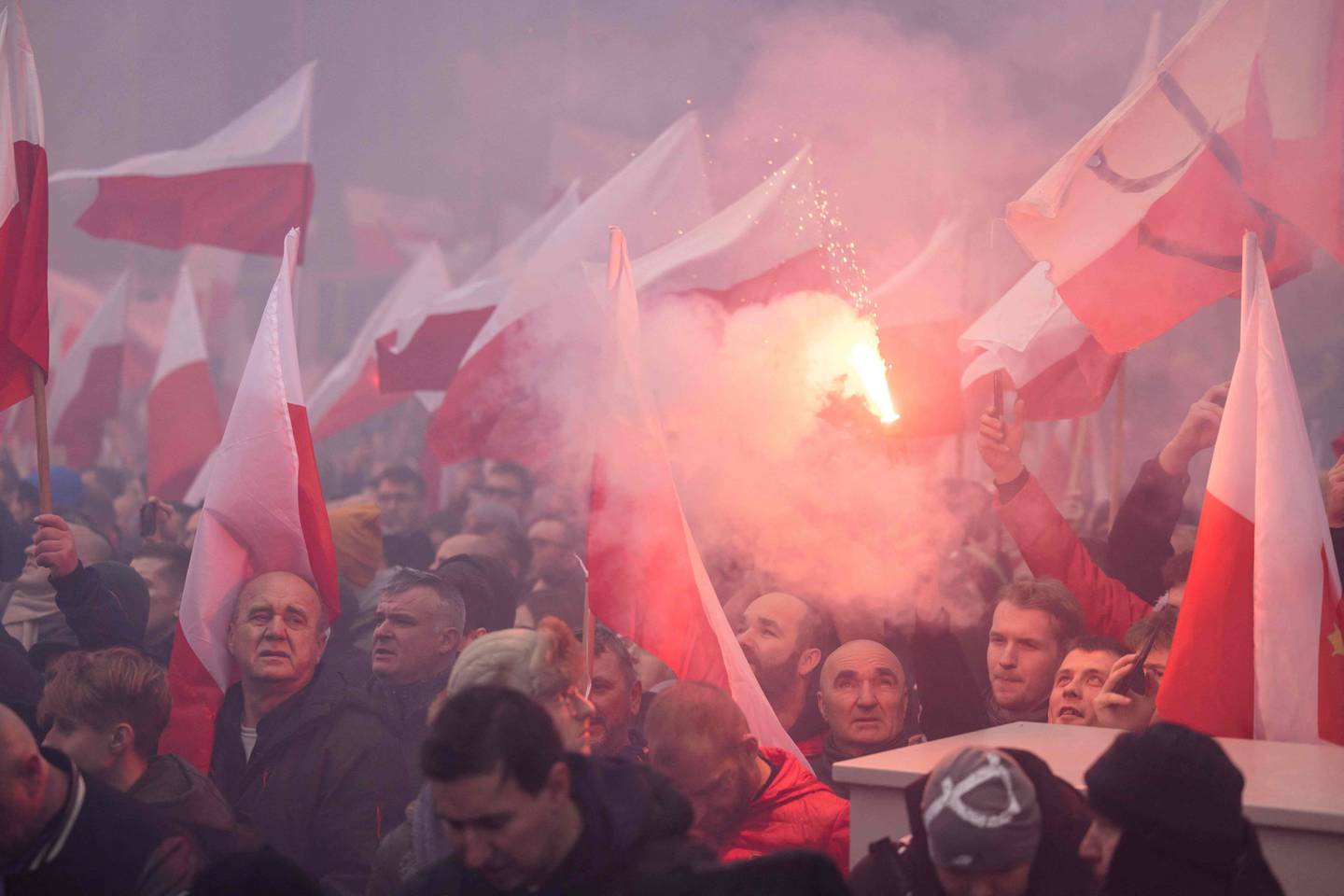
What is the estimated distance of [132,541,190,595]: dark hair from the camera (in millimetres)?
5691

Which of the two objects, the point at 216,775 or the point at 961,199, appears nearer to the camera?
the point at 216,775

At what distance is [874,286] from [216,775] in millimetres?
4025

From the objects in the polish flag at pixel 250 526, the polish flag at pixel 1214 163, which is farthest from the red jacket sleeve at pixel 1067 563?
the polish flag at pixel 250 526

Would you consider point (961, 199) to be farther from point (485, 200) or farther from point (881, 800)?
point (485, 200)

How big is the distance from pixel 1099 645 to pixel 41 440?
3331 mm

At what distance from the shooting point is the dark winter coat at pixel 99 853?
2.50 meters

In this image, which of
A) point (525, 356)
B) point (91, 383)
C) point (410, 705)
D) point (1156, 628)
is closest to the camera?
point (1156, 628)

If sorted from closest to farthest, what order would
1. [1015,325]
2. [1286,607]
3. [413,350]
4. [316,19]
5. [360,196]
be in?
[1286,607] < [1015,325] < [413,350] < [360,196] < [316,19]

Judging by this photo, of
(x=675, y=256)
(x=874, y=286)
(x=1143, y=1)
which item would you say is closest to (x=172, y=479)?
(x=675, y=256)

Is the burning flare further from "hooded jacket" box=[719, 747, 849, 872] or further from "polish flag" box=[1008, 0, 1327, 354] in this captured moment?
"hooded jacket" box=[719, 747, 849, 872]

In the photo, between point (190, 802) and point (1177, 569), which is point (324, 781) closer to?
point (190, 802)

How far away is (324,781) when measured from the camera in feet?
11.9

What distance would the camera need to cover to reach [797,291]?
597 cm

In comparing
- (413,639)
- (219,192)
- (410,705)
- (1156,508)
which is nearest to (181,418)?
(219,192)
